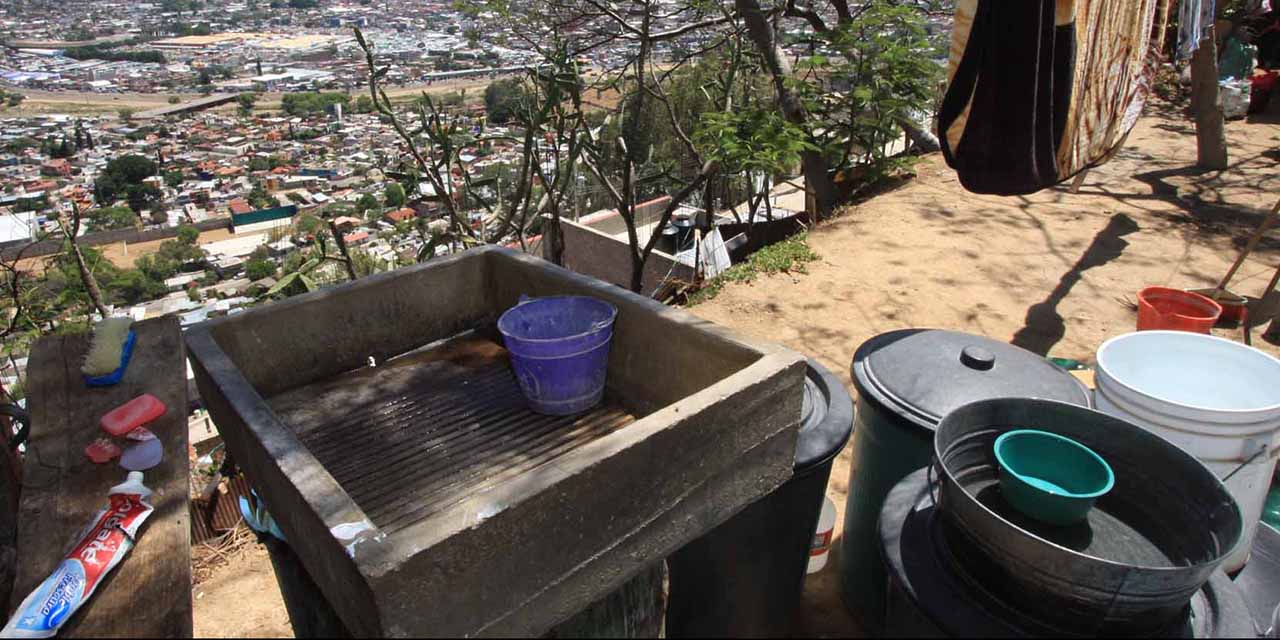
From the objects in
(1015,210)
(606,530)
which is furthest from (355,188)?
(606,530)

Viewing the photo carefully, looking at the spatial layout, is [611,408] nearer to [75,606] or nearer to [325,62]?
[75,606]

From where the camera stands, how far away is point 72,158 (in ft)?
56.2

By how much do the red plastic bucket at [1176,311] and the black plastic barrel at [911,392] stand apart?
1.85m

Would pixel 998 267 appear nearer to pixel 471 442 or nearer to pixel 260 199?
pixel 471 442

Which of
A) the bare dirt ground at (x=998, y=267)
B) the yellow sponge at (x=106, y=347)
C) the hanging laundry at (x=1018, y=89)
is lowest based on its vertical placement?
the bare dirt ground at (x=998, y=267)

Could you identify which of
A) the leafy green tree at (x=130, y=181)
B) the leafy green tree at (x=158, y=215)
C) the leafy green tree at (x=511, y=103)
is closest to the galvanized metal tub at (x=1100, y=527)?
the leafy green tree at (x=511, y=103)

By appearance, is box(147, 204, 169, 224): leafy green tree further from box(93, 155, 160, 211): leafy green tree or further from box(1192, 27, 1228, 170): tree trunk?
box(1192, 27, 1228, 170): tree trunk

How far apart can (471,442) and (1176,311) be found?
3.68 metres

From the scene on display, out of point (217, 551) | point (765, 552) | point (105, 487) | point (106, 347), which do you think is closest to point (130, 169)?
point (217, 551)

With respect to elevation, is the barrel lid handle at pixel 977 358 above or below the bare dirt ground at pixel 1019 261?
above

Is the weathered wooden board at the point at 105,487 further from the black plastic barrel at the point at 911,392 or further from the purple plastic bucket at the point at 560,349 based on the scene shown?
the black plastic barrel at the point at 911,392

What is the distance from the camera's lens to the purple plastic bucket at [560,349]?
1.96m

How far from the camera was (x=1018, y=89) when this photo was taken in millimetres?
2182

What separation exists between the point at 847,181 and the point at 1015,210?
1.67m
